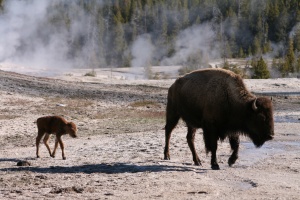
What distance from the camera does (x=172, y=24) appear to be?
121938 millimetres

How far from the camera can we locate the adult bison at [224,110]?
9.40 meters

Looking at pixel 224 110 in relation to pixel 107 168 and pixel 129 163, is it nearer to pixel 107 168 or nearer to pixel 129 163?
pixel 129 163

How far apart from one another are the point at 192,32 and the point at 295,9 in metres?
23.2

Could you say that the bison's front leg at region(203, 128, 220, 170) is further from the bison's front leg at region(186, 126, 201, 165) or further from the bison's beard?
the bison's beard

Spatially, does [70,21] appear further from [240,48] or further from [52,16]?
[240,48]

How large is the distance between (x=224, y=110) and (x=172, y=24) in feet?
373

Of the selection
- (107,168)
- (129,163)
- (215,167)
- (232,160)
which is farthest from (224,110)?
(107,168)

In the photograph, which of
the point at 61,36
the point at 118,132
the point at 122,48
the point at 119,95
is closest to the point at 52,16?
the point at 61,36

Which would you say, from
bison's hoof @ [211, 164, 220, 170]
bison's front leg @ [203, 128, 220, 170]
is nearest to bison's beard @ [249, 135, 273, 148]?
bison's front leg @ [203, 128, 220, 170]

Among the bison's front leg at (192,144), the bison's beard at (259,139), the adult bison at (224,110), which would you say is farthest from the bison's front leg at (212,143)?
the bison's beard at (259,139)

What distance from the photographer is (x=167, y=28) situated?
395ft

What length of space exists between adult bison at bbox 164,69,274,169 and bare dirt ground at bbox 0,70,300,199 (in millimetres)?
575

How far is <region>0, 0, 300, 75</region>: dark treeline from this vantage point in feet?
358

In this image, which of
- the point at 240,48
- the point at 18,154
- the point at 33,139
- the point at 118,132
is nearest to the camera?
the point at 18,154
